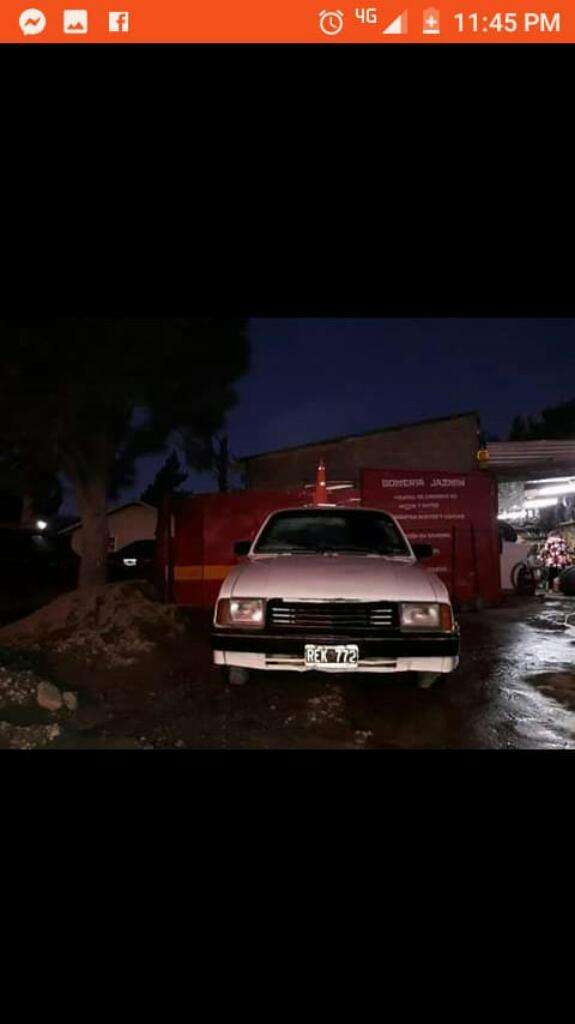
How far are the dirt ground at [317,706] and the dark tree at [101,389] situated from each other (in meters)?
3.88

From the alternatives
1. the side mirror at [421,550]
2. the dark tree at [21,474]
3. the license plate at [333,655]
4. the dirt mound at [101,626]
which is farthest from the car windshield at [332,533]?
the dark tree at [21,474]

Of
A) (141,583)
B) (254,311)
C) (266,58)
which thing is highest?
(266,58)

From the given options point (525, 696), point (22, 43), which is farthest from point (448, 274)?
point (525, 696)

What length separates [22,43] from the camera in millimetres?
2551

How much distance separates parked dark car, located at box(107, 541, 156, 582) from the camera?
13945 millimetres
